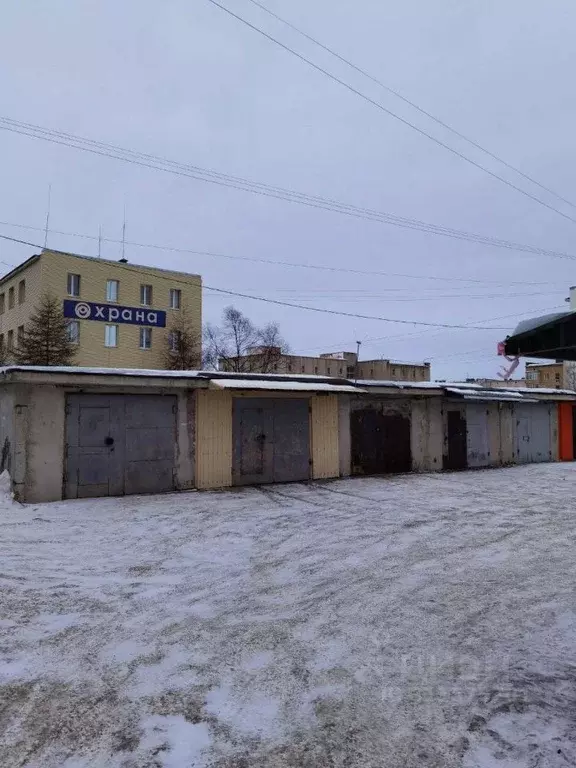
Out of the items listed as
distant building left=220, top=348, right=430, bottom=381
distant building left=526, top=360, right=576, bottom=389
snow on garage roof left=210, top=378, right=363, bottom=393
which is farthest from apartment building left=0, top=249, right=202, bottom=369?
distant building left=526, top=360, right=576, bottom=389

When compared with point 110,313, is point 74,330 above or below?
above

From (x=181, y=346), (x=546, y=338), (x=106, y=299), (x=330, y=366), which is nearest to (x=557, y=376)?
(x=330, y=366)

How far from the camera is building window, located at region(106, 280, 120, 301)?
4259cm

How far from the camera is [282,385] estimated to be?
14.3 m

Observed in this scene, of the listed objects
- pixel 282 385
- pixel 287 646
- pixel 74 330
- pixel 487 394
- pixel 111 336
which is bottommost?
pixel 287 646

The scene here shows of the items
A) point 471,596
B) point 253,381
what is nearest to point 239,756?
point 471,596

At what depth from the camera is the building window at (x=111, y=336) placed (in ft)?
137

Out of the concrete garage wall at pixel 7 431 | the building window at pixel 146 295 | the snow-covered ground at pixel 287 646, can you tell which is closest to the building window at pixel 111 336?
the building window at pixel 146 295

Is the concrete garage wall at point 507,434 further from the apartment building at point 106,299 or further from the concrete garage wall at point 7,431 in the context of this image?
the apartment building at point 106,299

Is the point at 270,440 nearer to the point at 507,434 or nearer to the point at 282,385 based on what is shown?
the point at 282,385

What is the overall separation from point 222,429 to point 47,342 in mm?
24470

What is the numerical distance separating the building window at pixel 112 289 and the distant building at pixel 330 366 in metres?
12.6

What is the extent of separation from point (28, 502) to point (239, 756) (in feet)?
32.6

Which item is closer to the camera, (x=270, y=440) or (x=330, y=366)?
(x=270, y=440)
